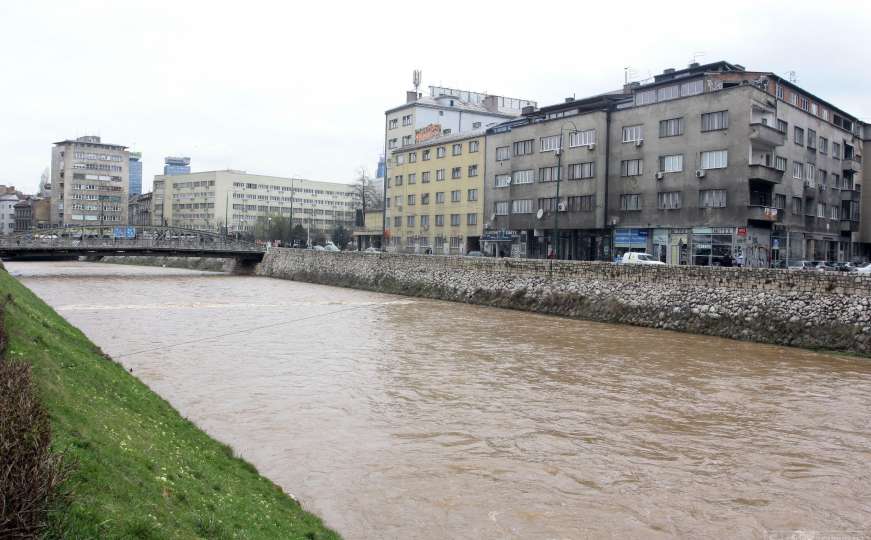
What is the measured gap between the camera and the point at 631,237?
5222 cm

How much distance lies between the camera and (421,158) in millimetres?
77312

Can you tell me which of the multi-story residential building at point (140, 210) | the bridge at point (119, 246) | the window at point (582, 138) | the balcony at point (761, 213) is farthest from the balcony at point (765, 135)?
the multi-story residential building at point (140, 210)

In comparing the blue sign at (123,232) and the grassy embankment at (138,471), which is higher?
the blue sign at (123,232)

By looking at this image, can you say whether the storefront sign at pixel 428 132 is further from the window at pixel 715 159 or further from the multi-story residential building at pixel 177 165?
the multi-story residential building at pixel 177 165

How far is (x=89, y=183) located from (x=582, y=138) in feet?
433

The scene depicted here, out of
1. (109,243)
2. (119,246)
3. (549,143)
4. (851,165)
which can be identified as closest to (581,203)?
(549,143)

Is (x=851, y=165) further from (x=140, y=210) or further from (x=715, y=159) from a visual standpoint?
(x=140, y=210)

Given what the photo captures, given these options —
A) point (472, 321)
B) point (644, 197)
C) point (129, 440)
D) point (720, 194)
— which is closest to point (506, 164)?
point (644, 197)

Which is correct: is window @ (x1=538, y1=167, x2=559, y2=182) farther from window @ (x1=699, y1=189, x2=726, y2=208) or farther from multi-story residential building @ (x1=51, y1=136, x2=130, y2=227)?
multi-story residential building @ (x1=51, y1=136, x2=130, y2=227)

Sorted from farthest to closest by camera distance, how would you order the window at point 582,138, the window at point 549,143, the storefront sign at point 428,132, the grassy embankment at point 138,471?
the storefront sign at point 428,132
the window at point 549,143
the window at point 582,138
the grassy embankment at point 138,471

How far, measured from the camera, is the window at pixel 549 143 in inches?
2288

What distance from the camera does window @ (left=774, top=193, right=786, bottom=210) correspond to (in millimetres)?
48500

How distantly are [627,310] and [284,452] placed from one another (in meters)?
24.1

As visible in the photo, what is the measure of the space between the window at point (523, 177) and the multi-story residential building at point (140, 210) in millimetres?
133693
